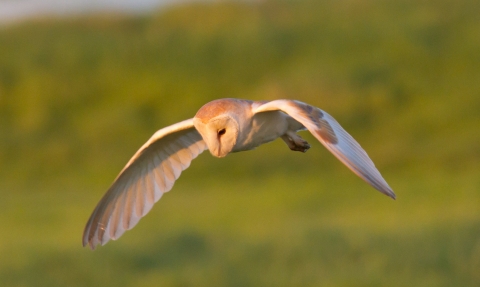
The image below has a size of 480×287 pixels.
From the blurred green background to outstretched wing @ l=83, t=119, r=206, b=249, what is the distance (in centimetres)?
483

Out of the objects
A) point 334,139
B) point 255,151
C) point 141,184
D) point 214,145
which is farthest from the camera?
point 255,151

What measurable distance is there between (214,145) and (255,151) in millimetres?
13995

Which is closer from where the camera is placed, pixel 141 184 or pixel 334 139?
pixel 334 139

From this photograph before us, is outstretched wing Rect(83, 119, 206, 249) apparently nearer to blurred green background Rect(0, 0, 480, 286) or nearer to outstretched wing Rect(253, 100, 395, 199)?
outstretched wing Rect(253, 100, 395, 199)

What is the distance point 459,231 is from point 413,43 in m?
10.6

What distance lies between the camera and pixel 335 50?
22.4m

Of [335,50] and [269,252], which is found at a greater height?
[335,50]

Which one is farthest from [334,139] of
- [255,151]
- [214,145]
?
[255,151]

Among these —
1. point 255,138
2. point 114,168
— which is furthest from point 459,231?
point 114,168

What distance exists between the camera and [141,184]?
639 centimetres

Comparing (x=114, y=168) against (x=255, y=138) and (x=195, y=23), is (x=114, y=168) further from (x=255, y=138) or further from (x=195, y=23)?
(x=255, y=138)

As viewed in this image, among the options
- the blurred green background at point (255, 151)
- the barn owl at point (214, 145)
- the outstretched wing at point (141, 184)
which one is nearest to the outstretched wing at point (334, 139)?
the barn owl at point (214, 145)

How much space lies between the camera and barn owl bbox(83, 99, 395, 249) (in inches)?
190

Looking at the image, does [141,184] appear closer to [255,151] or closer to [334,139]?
[334,139]
